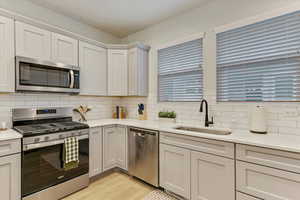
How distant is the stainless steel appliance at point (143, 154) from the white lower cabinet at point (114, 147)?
0.49 ft

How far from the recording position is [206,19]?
2416 mm

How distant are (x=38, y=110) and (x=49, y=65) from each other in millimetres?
710

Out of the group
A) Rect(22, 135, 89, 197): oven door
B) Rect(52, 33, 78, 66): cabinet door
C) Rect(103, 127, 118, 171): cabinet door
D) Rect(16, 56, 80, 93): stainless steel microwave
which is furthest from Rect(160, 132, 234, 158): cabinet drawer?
Rect(52, 33, 78, 66): cabinet door

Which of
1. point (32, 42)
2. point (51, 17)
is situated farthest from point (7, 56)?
point (51, 17)

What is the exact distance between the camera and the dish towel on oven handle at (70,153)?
2.02 metres

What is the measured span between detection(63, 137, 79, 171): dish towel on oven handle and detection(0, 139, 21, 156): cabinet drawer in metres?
0.48

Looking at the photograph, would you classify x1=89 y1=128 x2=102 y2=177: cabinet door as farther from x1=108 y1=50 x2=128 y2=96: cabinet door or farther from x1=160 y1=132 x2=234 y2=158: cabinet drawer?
x1=160 y1=132 x2=234 y2=158: cabinet drawer

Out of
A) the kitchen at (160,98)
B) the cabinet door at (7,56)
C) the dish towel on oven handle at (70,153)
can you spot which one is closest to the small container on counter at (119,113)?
the kitchen at (160,98)

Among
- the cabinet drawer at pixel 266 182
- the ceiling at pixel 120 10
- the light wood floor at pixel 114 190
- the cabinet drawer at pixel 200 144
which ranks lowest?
the light wood floor at pixel 114 190

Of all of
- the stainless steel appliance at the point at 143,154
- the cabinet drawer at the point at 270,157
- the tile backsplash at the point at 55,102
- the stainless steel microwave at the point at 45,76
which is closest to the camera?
the cabinet drawer at the point at 270,157

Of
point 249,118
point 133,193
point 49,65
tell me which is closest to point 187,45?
point 249,118

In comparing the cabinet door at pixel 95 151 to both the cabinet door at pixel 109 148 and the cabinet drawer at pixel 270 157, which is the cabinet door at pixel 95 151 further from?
the cabinet drawer at pixel 270 157

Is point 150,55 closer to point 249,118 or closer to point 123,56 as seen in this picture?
point 123,56

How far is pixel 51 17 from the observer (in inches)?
102
